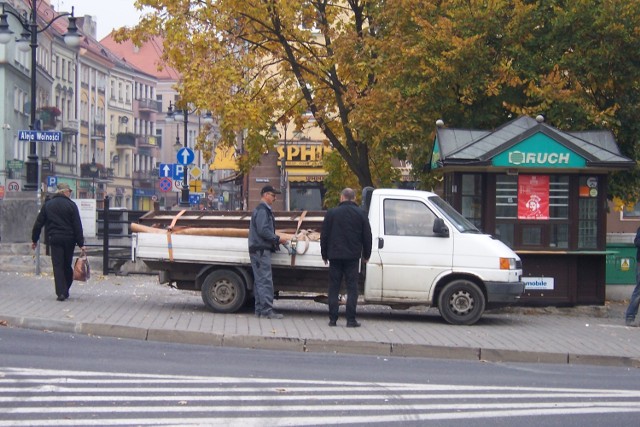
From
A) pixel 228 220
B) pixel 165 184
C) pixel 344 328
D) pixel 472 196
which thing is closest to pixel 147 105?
pixel 165 184

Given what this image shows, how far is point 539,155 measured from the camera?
1647cm

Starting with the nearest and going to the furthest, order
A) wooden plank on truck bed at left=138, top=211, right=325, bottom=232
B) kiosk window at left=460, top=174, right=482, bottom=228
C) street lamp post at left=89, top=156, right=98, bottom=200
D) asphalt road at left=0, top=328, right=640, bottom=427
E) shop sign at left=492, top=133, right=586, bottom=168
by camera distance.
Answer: asphalt road at left=0, top=328, right=640, bottom=427
wooden plank on truck bed at left=138, top=211, right=325, bottom=232
shop sign at left=492, top=133, right=586, bottom=168
kiosk window at left=460, top=174, right=482, bottom=228
street lamp post at left=89, top=156, right=98, bottom=200

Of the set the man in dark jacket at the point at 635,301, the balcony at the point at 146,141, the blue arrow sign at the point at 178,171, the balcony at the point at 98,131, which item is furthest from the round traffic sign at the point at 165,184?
the balcony at the point at 146,141

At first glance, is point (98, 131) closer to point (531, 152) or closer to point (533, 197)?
point (533, 197)

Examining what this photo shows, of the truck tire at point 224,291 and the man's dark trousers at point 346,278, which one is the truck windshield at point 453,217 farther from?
the truck tire at point 224,291

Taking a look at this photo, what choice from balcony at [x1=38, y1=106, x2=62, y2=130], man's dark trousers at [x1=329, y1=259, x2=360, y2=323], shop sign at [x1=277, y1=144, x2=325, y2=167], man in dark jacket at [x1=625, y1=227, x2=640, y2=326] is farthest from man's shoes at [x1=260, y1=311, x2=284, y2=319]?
balcony at [x1=38, y1=106, x2=62, y2=130]

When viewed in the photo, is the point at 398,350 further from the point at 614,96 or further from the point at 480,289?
the point at 614,96

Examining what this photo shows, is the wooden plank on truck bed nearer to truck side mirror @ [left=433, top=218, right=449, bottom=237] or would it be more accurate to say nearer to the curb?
truck side mirror @ [left=433, top=218, right=449, bottom=237]

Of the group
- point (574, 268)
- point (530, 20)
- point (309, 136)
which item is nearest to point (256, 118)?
point (530, 20)

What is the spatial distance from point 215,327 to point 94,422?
5.57 meters

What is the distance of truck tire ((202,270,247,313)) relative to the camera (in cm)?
1480

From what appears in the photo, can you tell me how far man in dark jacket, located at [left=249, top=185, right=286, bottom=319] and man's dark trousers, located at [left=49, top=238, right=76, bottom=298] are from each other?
3066mm

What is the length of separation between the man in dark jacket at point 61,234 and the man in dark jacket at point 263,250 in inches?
119

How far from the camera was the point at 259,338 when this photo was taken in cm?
1250
